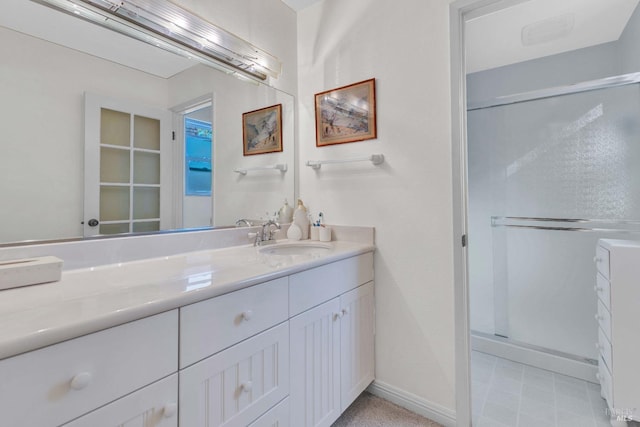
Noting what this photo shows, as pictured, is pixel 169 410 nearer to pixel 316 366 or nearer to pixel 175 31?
pixel 316 366

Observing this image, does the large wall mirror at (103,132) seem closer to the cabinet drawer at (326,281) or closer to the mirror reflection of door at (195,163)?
the mirror reflection of door at (195,163)

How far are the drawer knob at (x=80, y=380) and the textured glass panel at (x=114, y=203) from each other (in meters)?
0.72

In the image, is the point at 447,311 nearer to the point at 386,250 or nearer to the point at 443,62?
the point at 386,250

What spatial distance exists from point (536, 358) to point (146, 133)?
273 centimetres

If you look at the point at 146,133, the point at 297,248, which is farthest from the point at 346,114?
the point at 146,133

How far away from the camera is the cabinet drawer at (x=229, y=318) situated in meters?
0.79

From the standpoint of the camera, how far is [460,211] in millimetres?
1401

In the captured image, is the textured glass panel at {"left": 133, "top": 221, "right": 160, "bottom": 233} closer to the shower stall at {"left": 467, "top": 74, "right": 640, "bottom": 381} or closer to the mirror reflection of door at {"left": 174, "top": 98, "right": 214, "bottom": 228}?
the mirror reflection of door at {"left": 174, "top": 98, "right": 214, "bottom": 228}

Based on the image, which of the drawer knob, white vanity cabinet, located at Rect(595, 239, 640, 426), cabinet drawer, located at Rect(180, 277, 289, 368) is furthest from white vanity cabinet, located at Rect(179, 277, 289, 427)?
white vanity cabinet, located at Rect(595, 239, 640, 426)

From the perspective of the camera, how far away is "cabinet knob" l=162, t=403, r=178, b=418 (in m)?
0.74

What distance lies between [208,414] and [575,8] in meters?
2.73

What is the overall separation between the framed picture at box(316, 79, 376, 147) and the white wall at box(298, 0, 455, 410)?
5 cm

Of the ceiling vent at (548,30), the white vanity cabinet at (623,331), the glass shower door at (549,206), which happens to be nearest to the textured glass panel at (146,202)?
the white vanity cabinet at (623,331)

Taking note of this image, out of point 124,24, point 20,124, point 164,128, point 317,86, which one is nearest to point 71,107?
point 20,124
